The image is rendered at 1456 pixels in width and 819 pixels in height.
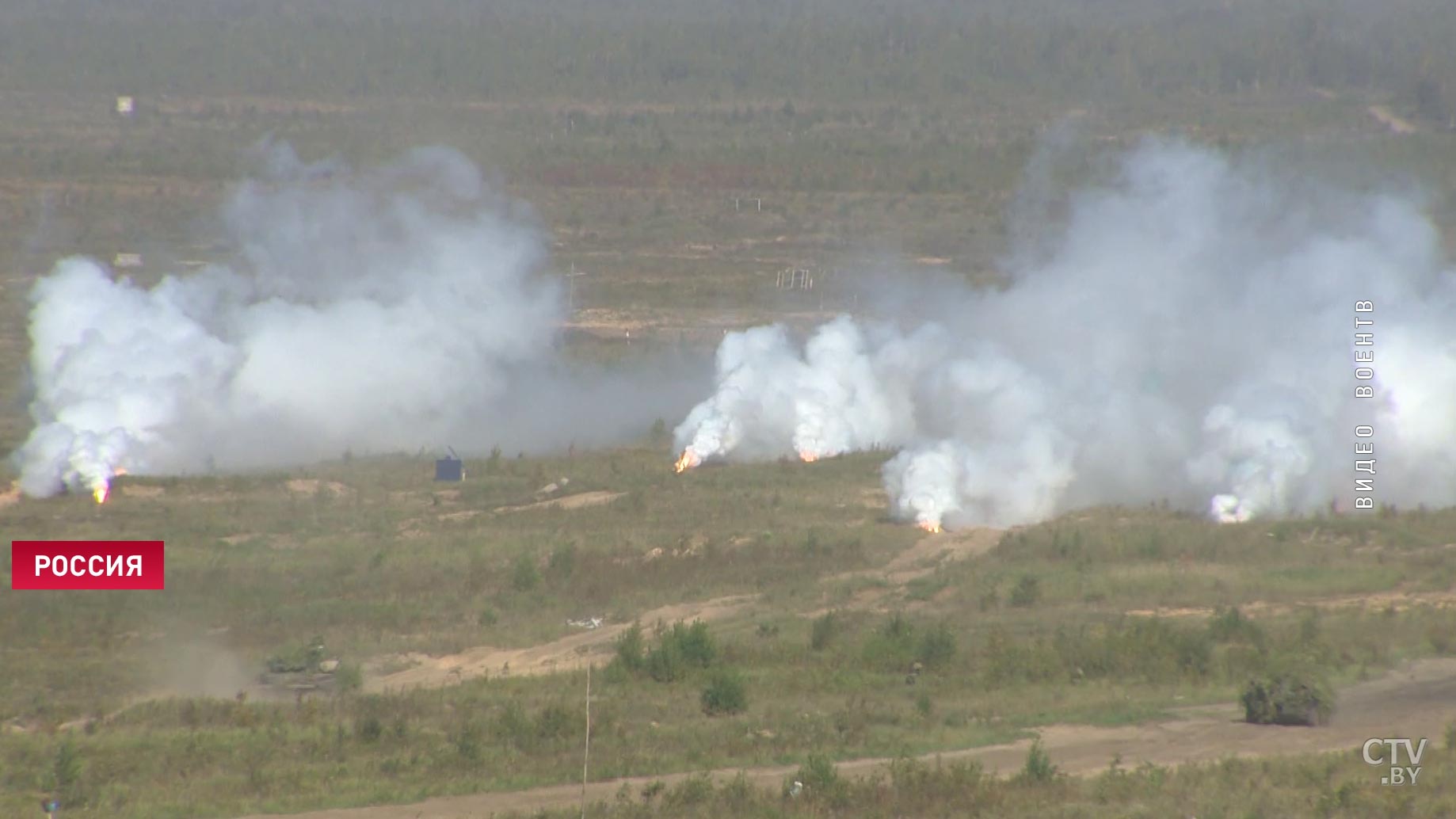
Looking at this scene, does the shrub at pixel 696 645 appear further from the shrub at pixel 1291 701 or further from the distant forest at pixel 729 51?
the distant forest at pixel 729 51

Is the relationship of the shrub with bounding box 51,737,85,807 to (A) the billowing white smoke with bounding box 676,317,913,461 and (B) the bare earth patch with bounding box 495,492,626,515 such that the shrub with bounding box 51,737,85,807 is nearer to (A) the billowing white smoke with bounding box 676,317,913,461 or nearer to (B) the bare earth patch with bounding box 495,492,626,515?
(B) the bare earth patch with bounding box 495,492,626,515

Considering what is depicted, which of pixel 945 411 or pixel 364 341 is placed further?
pixel 364 341

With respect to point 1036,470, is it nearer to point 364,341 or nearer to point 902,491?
point 902,491

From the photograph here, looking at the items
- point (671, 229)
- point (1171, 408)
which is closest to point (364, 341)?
point (1171, 408)

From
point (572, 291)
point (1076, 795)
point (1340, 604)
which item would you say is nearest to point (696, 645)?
point (1076, 795)

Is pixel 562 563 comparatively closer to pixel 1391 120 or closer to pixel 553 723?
pixel 553 723

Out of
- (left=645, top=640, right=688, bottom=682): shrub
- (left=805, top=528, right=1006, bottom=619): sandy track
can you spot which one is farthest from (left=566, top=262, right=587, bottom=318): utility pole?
(left=645, top=640, right=688, bottom=682): shrub
